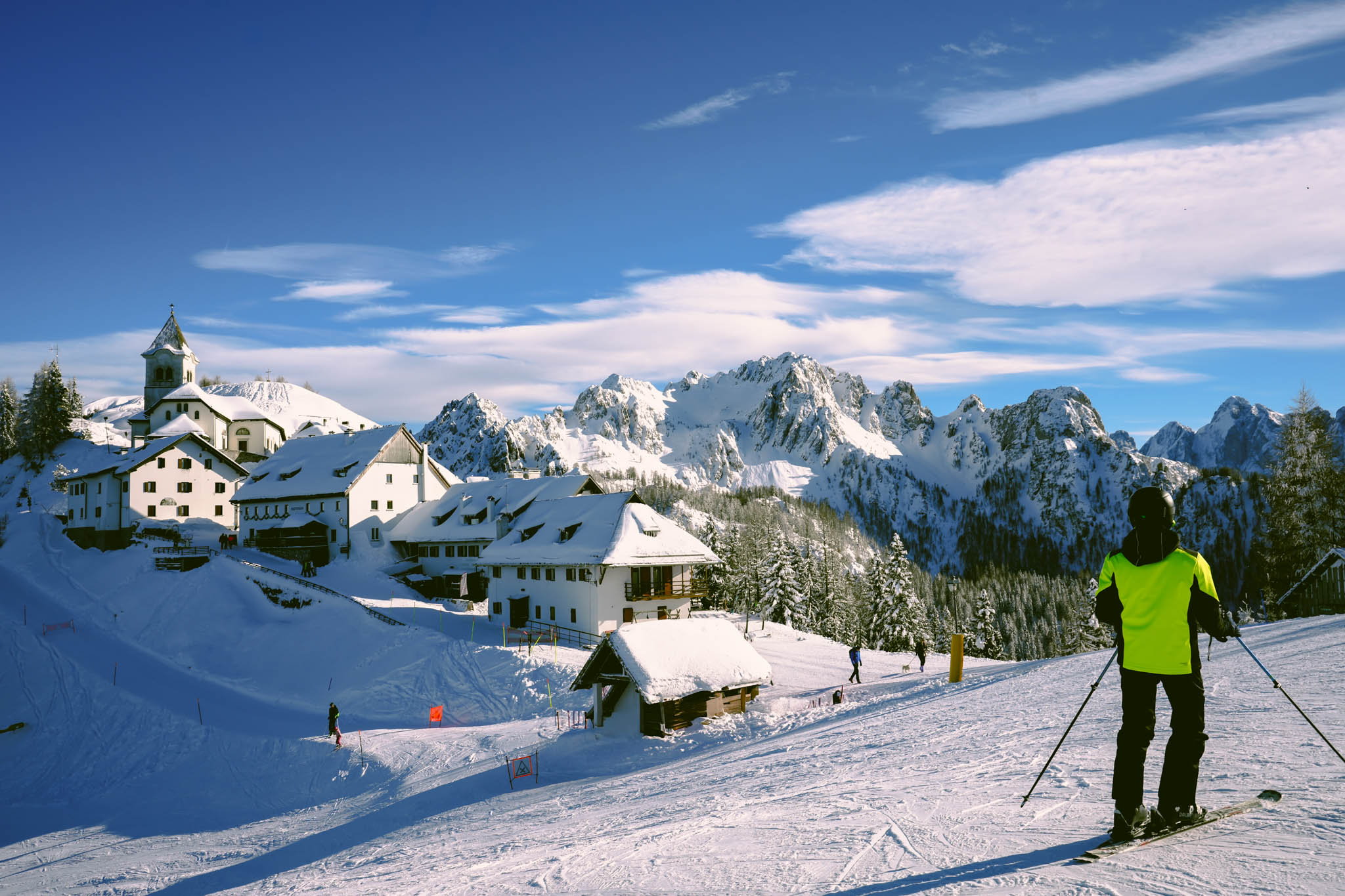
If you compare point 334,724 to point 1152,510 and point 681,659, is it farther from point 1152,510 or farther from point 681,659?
point 1152,510

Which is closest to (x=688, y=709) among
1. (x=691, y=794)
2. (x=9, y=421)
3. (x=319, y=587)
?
(x=691, y=794)

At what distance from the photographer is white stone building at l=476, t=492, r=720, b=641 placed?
142 feet

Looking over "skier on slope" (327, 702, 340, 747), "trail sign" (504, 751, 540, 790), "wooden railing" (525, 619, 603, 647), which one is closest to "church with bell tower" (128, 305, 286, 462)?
"wooden railing" (525, 619, 603, 647)

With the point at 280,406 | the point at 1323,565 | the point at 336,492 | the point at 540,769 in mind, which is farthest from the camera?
the point at 280,406

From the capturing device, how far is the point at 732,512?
646 feet

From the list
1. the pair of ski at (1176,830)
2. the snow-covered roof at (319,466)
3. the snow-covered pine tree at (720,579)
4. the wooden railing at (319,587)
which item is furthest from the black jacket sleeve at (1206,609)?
the snow-covered roof at (319,466)

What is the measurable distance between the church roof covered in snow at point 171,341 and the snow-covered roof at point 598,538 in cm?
5352

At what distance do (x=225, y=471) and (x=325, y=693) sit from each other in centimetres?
3827

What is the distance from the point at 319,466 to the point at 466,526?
16745 millimetres

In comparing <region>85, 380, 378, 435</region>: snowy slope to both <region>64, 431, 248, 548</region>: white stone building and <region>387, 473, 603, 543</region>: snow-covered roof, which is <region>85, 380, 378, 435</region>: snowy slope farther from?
<region>387, 473, 603, 543</region>: snow-covered roof

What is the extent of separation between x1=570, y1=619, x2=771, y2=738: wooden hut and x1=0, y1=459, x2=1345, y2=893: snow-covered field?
0.88m

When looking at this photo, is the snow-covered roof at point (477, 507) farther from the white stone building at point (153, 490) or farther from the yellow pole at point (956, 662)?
the yellow pole at point (956, 662)

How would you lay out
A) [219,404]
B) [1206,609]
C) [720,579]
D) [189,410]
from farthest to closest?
[219,404]
[189,410]
[720,579]
[1206,609]

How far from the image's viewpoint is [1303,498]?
36.5m
